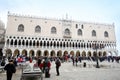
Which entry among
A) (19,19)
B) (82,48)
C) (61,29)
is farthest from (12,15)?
(82,48)

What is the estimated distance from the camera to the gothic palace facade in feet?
150

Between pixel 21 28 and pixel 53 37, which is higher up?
pixel 21 28

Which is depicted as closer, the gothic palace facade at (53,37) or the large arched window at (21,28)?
the gothic palace facade at (53,37)

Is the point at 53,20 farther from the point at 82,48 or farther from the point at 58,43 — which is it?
the point at 82,48

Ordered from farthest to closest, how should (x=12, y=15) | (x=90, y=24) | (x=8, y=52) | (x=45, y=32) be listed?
(x=90, y=24)
(x=45, y=32)
(x=12, y=15)
(x=8, y=52)

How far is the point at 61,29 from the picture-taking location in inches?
2055

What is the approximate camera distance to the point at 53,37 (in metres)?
50.3

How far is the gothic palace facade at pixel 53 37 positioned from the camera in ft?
150

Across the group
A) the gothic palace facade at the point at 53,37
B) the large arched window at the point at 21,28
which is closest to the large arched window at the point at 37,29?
the gothic palace facade at the point at 53,37

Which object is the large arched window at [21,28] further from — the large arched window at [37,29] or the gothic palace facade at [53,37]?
the large arched window at [37,29]

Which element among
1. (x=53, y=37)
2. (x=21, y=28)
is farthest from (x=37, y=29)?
(x=53, y=37)

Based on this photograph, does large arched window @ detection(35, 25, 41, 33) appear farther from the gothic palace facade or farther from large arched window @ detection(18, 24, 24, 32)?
large arched window @ detection(18, 24, 24, 32)

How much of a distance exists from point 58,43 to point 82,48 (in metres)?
9.81

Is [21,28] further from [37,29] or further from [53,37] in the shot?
[53,37]
